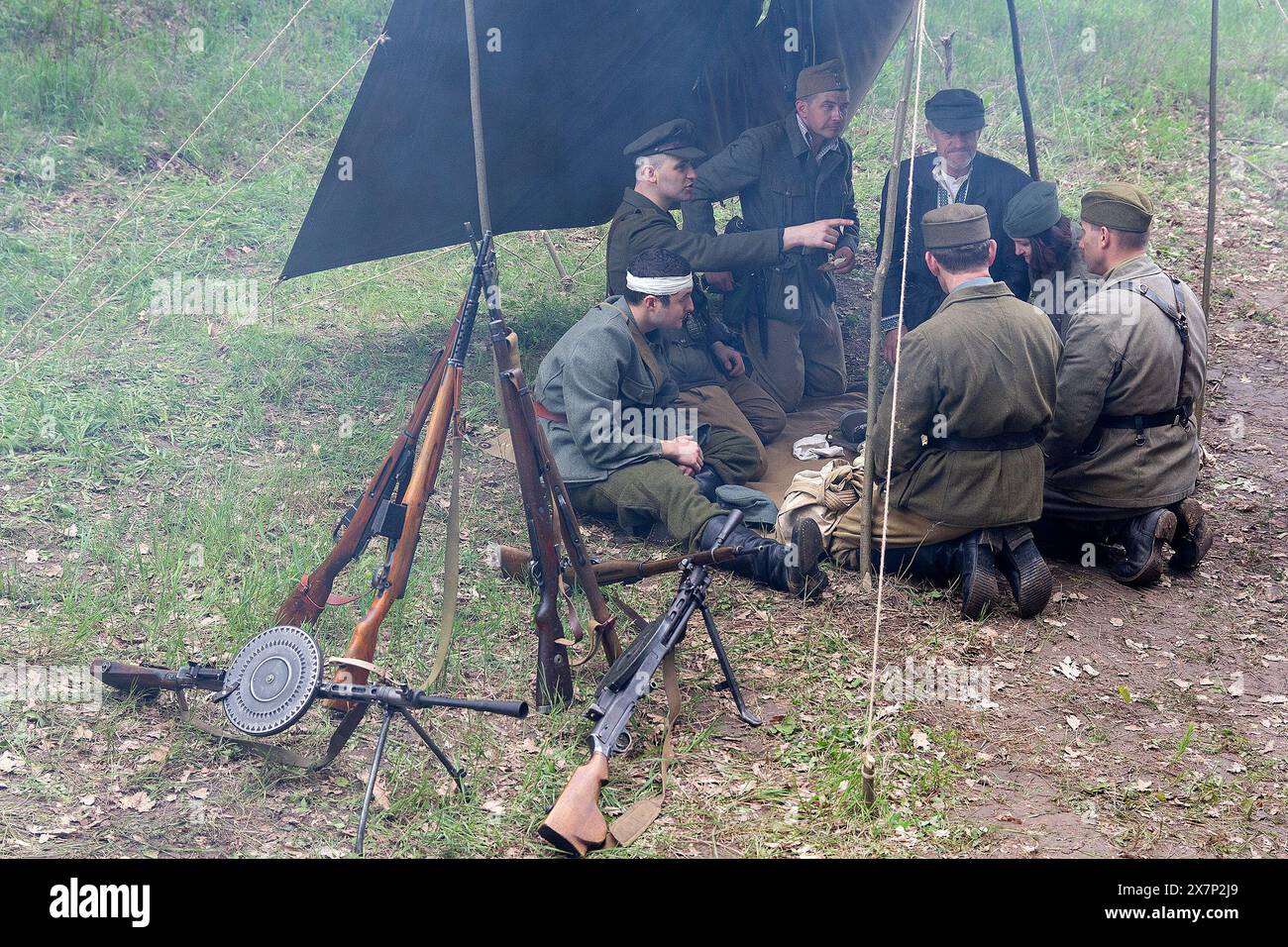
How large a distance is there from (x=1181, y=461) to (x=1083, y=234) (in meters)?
1.19

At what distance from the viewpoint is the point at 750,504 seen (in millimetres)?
A: 5430

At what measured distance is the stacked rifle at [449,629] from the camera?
338cm

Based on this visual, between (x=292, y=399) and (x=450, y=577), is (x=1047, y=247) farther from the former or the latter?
(x=292, y=399)

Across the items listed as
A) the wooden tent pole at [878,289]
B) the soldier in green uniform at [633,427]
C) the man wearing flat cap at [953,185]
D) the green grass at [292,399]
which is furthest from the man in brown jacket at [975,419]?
the man wearing flat cap at [953,185]

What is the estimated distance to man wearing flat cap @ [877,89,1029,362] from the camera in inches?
255

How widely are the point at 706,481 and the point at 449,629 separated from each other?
1883 mm

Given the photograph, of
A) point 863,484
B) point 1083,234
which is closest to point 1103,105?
point 1083,234

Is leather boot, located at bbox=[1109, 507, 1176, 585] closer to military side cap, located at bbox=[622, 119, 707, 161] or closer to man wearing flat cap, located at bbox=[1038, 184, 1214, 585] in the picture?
man wearing flat cap, located at bbox=[1038, 184, 1214, 585]

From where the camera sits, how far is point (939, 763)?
12.9 feet

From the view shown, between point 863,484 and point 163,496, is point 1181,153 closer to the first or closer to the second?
point 863,484

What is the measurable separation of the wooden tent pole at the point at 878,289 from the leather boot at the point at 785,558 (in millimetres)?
213

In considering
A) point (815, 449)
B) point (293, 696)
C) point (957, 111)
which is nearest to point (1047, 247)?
point (957, 111)

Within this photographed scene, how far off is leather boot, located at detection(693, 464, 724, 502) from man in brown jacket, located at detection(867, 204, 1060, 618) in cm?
92

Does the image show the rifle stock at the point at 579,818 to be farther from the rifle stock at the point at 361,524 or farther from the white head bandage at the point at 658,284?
the white head bandage at the point at 658,284
